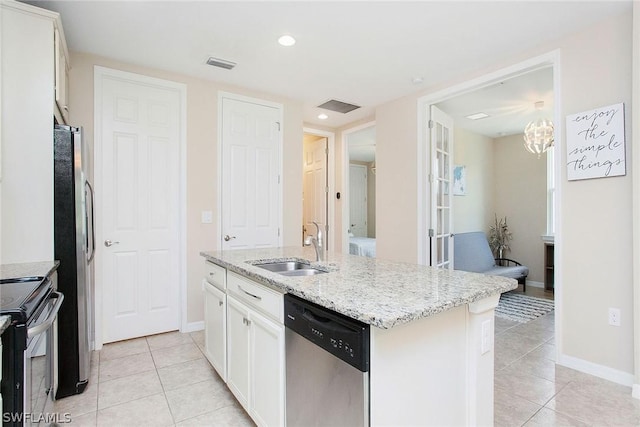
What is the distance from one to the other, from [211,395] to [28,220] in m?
1.57

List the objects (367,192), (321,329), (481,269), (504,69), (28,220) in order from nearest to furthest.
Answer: (321,329), (28,220), (504,69), (481,269), (367,192)

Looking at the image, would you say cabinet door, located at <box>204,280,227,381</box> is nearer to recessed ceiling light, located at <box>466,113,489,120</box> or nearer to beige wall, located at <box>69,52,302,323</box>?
beige wall, located at <box>69,52,302,323</box>

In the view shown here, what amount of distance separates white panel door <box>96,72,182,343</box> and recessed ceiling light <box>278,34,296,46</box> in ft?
4.38

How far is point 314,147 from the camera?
19.0 ft

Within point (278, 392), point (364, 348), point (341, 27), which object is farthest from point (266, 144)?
point (364, 348)

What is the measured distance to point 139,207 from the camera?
3.18 metres

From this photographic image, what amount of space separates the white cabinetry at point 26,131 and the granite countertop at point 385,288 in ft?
3.98

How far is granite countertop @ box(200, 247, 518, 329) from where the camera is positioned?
42.8 inches

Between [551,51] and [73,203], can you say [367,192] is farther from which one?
[73,203]

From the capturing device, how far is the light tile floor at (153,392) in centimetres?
193

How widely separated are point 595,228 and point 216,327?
2.85 meters

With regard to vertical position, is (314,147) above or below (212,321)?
above

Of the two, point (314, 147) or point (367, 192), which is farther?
point (367, 192)

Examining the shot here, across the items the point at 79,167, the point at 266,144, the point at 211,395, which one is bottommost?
the point at 211,395
